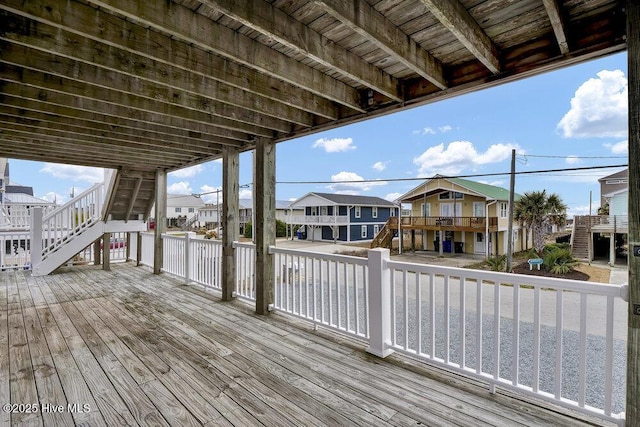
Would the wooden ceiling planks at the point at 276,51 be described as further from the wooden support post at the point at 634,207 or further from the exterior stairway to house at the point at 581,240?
the exterior stairway to house at the point at 581,240

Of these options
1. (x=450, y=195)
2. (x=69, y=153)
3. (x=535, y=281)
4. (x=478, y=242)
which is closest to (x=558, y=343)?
(x=535, y=281)

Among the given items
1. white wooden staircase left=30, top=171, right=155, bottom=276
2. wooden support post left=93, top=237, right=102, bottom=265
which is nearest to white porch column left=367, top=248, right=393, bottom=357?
white wooden staircase left=30, top=171, right=155, bottom=276

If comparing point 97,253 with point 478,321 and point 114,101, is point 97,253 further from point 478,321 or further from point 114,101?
point 478,321

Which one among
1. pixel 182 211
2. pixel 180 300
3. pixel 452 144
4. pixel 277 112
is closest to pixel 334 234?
pixel 452 144

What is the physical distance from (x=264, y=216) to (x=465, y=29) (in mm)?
2657

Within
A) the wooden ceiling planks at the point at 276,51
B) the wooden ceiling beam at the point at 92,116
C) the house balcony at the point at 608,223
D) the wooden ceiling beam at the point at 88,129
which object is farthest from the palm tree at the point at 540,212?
the wooden ceiling beam at the point at 88,129

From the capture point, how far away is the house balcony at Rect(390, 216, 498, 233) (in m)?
12.8

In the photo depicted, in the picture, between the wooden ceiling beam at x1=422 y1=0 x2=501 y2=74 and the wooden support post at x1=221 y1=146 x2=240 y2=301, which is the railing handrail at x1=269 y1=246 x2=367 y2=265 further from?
the wooden ceiling beam at x1=422 y1=0 x2=501 y2=74

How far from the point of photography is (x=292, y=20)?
1689 mm

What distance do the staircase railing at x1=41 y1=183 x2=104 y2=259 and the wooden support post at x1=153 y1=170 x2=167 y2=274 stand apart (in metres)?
1.48

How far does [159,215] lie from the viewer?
5.95 meters

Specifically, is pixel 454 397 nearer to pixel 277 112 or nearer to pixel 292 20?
pixel 292 20

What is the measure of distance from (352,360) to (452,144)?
20872 millimetres

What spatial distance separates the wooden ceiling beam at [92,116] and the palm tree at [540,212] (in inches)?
495
